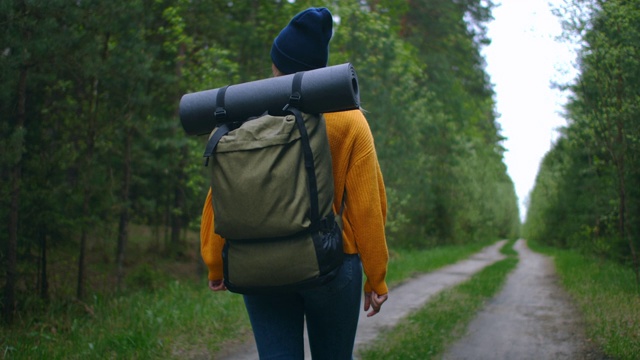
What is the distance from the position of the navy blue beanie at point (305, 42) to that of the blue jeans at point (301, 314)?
78 centimetres

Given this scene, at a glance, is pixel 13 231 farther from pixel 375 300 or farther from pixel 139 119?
pixel 375 300

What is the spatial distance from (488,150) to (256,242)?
37.7m

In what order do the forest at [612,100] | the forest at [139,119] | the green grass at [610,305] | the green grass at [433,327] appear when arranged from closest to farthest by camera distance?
the green grass at [433,327] → the green grass at [610,305] → the forest at [139,119] → the forest at [612,100]

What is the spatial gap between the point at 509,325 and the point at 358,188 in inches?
243

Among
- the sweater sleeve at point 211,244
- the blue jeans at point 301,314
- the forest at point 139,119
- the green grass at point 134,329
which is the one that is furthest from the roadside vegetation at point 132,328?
the blue jeans at point 301,314

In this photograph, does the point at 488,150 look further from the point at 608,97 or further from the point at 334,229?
the point at 334,229

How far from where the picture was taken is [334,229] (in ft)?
7.32

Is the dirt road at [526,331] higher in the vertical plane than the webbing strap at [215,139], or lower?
lower

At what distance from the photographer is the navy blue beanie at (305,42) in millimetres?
2441

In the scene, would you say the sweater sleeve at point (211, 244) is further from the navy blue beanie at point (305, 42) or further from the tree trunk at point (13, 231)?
the tree trunk at point (13, 231)

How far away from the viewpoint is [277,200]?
211 cm

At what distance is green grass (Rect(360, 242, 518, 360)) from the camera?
19.5 feet

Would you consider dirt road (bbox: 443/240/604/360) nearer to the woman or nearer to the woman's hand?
the woman's hand

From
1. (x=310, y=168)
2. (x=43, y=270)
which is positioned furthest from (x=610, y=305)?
(x=43, y=270)
